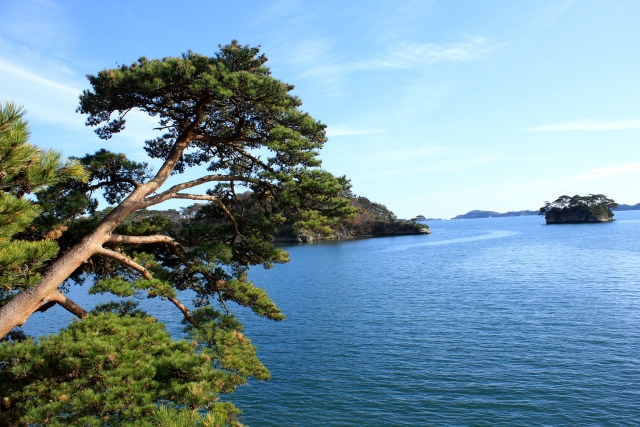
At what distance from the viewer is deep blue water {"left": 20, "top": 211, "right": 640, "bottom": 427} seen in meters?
11.0

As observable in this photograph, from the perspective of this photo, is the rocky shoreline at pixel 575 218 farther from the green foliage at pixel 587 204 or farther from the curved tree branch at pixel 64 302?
the curved tree branch at pixel 64 302

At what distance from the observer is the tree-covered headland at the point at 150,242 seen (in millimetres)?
5238

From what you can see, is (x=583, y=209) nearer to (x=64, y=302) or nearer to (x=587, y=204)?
(x=587, y=204)

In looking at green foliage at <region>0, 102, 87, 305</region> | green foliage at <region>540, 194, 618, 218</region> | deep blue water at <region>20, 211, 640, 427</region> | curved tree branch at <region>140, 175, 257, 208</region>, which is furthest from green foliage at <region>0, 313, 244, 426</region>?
green foliage at <region>540, 194, 618, 218</region>

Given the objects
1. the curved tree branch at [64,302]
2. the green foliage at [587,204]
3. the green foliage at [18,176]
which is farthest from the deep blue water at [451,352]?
the green foliage at [587,204]

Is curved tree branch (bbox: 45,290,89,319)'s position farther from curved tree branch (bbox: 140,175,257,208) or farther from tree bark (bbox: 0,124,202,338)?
curved tree branch (bbox: 140,175,257,208)

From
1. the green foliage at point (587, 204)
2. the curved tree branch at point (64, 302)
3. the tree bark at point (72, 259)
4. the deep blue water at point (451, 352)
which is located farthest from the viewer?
the green foliage at point (587, 204)

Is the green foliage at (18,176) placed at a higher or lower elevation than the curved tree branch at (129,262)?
higher

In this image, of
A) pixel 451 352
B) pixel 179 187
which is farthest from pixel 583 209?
pixel 179 187

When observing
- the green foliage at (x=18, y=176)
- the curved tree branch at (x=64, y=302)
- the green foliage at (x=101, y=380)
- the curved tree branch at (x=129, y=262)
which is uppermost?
Result: the green foliage at (x=18, y=176)

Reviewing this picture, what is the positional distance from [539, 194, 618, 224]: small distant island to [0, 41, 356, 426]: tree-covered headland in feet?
386

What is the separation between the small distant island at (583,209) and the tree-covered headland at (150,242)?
118 meters

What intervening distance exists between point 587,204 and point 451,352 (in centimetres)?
11039

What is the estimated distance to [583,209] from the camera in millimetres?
105812
